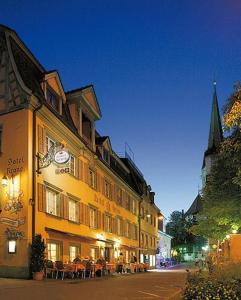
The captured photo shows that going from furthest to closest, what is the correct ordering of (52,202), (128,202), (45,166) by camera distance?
(128,202) → (52,202) → (45,166)

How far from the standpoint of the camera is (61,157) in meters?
26.1

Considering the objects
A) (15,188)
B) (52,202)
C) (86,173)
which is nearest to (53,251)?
(52,202)

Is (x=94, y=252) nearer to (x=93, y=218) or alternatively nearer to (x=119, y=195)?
(x=93, y=218)

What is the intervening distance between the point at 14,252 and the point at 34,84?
8.63 metres

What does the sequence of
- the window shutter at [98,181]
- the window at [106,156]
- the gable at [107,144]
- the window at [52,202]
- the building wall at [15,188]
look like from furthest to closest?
the window at [106,156], the gable at [107,144], the window shutter at [98,181], the window at [52,202], the building wall at [15,188]

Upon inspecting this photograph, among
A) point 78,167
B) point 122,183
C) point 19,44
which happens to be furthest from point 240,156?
point 122,183

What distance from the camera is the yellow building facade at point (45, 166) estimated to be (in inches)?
953

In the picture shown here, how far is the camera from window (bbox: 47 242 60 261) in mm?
26750

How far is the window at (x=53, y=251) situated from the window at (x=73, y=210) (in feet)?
9.80

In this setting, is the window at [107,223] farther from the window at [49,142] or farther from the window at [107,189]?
the window at [49,142]

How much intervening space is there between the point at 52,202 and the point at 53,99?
19.7ft

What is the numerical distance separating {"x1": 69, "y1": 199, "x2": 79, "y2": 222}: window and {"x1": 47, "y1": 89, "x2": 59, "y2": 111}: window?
19.0 ft

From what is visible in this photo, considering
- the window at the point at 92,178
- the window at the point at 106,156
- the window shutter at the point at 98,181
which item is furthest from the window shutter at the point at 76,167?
the window at the point at 106,156

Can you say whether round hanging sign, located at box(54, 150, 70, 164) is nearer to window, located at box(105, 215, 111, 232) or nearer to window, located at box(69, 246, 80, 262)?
window, located at box(69, 246, 80, 262)
